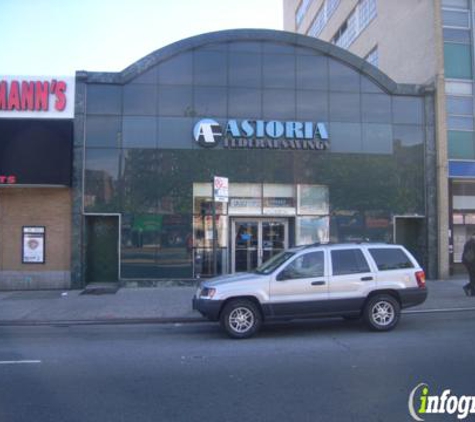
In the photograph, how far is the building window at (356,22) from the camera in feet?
79.3

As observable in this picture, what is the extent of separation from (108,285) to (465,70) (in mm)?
15891

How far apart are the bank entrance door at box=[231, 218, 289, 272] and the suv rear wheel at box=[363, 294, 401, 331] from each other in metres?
7.59

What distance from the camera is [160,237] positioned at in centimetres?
1545

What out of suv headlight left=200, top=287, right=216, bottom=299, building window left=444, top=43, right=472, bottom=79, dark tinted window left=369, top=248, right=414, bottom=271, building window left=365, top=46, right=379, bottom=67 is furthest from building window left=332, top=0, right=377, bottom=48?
suv headlight left=200, top=287, right=216, bottom=299

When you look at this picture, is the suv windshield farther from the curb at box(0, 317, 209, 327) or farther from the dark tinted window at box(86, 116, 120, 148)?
the dark tinted window at box(86, 116, 120, 148)

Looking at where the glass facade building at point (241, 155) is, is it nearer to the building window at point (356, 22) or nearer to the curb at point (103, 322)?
the curb at point (103, 322)

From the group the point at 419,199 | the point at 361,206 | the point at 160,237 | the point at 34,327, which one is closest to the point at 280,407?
the point at 34,327

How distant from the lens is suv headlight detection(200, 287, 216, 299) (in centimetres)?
830

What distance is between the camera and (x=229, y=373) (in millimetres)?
6066

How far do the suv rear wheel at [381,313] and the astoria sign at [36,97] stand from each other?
38.4 feet

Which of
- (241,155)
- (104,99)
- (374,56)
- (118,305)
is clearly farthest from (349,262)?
(374,56)

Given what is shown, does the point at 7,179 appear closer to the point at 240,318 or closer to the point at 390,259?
the point at 240,318

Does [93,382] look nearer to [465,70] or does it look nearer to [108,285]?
[108,285]

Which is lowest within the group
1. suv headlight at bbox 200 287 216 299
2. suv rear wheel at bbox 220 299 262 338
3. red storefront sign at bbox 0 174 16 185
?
suv rear wheel at bbox 220 299 262 338
